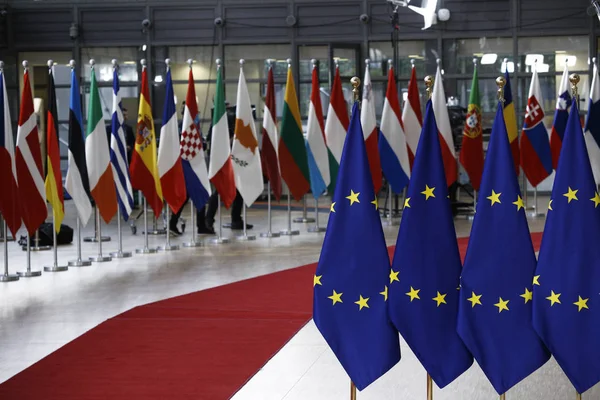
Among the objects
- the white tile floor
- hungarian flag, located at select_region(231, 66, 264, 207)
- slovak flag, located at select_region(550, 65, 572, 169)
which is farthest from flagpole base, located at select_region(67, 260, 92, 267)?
slovak flag, located at select_region(550, 65, 572, 169)

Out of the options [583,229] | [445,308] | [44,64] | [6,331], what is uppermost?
[44,64]

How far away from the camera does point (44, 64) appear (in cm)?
1847

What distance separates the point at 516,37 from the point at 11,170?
11251 mm

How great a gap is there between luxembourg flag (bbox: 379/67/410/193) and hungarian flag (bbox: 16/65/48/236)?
4759 mm

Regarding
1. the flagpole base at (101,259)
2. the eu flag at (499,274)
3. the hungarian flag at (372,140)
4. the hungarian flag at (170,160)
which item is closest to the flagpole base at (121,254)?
the flagpole base at (101,259)

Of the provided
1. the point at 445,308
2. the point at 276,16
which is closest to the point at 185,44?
the point at 276,16

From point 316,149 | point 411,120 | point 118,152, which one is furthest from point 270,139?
point 118,152

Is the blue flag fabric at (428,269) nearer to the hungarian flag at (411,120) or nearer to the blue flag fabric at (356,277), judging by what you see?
the blue flag fabric at (356,277)

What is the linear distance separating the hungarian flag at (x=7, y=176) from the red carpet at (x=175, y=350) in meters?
1.97

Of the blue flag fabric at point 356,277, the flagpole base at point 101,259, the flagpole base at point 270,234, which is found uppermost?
the blue flag fabric at point 356,277

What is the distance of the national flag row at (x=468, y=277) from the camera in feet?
12.0

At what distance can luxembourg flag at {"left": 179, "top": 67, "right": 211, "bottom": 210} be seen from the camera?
1123 cm

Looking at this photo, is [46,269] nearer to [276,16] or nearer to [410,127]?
[410,127]

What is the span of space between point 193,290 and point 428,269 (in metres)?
4.53
